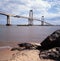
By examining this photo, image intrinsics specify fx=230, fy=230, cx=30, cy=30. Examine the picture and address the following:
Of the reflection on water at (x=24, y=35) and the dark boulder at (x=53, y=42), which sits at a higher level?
the dark boulder at (x=53, y=42)

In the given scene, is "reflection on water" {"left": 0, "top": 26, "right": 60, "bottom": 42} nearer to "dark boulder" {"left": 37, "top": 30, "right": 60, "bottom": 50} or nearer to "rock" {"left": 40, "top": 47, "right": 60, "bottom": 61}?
"dark boulder" {"left": 37, "top": 30, "right": 60, "bottom": 50}

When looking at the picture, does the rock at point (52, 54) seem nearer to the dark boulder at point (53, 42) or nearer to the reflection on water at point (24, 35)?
the dark boulder at point (53, 42)

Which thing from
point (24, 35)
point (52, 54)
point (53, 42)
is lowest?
point (24, 35)

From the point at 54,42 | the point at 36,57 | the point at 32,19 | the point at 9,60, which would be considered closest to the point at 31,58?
the point at 36,57

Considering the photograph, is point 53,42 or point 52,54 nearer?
point 52,54

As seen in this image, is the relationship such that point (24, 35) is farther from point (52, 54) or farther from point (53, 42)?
point (52, 54)

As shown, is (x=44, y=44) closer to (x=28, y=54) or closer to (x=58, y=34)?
(x=58, y=34)

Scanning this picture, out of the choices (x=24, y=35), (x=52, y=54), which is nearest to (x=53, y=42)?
(x=52, y=54)

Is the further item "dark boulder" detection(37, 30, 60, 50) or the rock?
"dark boulder" detection(37, 30, 60, 50)

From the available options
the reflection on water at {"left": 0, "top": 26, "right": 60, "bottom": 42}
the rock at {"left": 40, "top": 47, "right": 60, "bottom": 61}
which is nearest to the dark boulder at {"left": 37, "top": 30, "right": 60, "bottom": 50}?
the rock at {"left": 40, "top": 47, "right": 60, "bottom": 61}

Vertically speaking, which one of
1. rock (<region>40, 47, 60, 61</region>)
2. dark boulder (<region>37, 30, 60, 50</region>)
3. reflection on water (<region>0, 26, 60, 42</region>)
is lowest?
reflection on water (<region>0, 26, 60, 42</region>)

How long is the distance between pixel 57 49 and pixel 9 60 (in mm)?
1583

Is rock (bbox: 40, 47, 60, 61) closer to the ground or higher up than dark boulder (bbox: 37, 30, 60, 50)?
closer to the ground

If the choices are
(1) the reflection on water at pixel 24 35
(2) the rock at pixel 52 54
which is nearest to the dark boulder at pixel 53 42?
(2) the rock at pixel 52 54
